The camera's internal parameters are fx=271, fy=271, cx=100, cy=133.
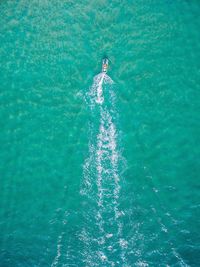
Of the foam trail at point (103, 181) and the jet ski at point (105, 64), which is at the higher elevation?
the jet ski at point (105, 64)

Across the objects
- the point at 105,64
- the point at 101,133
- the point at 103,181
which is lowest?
the point at 103,181

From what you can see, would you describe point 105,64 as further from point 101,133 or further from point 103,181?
point 103,181

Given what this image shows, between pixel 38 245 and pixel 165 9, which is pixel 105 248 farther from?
pixel 165 9

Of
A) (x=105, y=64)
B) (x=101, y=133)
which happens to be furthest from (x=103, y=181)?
(x=105, y=64)

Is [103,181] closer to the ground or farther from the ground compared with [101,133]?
closer to the ground

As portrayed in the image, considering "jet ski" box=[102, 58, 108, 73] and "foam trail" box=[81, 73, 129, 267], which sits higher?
"jet ski" box=[102, 58, 108, 73]

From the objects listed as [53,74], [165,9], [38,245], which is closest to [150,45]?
[165,9]

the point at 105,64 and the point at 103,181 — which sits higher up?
the point at 105,64

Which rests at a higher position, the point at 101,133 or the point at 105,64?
the point at 105,64
